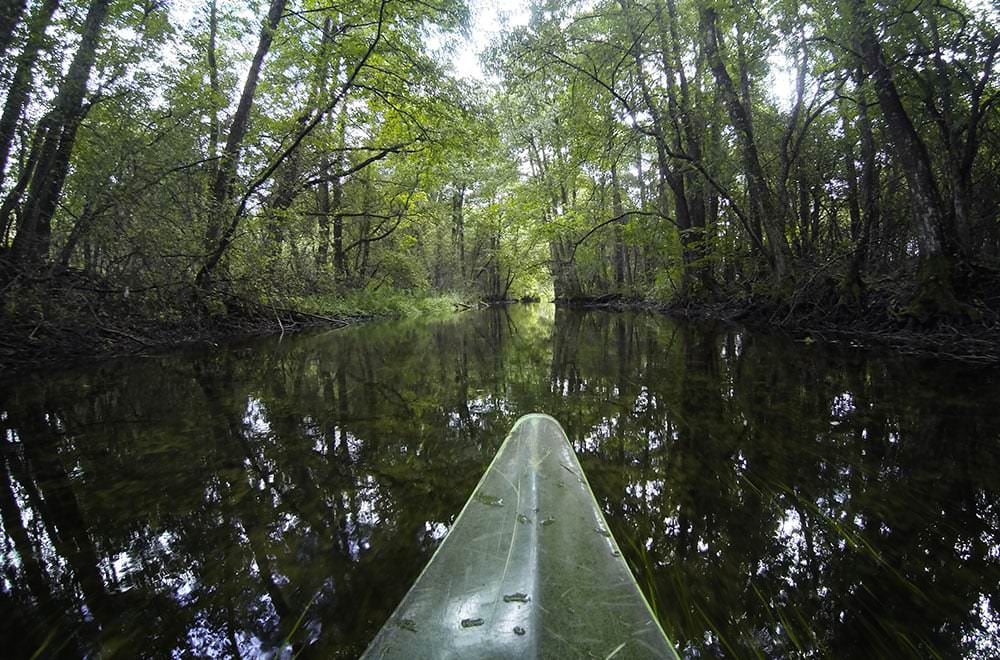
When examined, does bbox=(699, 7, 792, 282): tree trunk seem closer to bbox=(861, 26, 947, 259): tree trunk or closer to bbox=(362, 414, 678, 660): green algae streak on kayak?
bbox=(861, 26, 947, 259): tree trunk

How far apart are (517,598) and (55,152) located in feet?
26.1

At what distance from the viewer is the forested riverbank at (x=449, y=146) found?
5238 millimetres

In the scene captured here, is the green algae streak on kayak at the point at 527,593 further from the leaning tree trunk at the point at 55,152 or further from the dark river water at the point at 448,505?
the leaning tree trunk at the point at 55,152

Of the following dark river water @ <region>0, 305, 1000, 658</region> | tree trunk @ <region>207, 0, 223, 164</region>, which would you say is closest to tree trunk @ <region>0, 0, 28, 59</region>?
tree trunk @ <region>207, 0, 223, 164</region>

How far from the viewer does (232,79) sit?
948 cm

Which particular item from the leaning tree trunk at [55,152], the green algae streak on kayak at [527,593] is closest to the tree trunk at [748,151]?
the green algae streak on kayak at [527,593]

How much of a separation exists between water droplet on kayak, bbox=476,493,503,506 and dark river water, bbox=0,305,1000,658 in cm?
27

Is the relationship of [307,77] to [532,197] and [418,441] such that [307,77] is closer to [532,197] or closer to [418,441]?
[418,441]

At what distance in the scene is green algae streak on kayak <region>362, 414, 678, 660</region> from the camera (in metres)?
0.86

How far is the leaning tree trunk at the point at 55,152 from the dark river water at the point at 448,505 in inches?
101

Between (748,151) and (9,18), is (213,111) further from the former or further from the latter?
(748,151)

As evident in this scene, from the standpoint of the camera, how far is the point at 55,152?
17.8 feet

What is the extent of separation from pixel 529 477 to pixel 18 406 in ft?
14.5

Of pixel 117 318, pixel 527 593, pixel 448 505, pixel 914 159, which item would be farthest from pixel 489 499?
pixel 117 318
